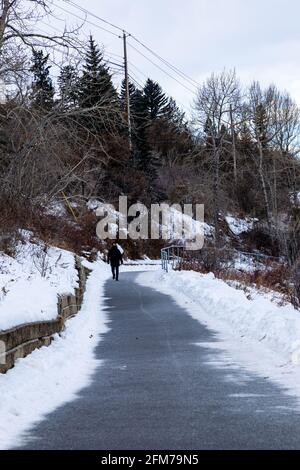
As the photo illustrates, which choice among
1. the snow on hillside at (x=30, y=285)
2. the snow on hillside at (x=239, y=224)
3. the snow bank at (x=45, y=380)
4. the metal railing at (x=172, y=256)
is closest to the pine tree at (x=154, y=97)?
the snow on hillside at (x=239, y=224)

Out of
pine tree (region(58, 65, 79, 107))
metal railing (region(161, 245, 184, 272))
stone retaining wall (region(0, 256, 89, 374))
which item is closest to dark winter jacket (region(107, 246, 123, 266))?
metal railing (region(161, 245, 184, 272))

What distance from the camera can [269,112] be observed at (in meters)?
60.9

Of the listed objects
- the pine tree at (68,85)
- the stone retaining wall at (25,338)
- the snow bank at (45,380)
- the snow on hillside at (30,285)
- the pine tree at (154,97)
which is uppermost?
the pine tree at (154,97)

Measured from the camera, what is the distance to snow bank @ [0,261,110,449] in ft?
19.0

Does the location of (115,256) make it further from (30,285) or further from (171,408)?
(171,408)

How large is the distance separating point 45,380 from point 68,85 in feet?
36.7

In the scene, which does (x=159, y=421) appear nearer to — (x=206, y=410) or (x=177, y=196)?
(x=206, y=410)

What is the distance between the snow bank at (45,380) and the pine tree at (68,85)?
729cm

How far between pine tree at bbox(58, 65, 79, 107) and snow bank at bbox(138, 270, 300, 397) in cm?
685

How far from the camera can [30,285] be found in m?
12.4

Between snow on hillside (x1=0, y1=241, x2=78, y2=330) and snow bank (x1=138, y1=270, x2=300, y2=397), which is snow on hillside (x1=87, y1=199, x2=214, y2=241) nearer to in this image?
snow on hillside (x1=0, y1=241, x2=78, y2=330)

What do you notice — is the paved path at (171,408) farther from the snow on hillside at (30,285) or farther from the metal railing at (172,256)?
the metal railing at (172,256)

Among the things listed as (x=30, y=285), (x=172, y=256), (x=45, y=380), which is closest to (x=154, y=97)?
(x=172, y=256)

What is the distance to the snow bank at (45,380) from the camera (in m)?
5.78
